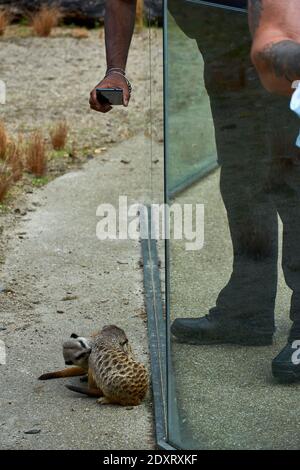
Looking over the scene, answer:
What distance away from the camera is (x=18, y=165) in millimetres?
7219

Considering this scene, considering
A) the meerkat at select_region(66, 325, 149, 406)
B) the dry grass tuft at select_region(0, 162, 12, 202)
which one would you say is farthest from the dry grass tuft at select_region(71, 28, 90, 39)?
the meerkat at select_region(66, 325, 149, 406)

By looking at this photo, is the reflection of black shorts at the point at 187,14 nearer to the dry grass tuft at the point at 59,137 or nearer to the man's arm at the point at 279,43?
the man's arm at the point at 279,43

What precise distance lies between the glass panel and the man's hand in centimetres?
24

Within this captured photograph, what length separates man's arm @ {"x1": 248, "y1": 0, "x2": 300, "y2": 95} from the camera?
8.28ft

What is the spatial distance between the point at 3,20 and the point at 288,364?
8.32 meters

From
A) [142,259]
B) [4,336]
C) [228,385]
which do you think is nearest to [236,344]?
[228,385]

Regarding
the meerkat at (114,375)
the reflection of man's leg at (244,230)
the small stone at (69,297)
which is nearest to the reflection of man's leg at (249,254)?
the reflection of man's leg at (244,230)

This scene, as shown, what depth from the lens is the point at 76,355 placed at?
4305 mm

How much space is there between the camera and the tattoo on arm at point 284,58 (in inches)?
98.9

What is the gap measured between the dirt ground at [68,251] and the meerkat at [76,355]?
0.16 ft

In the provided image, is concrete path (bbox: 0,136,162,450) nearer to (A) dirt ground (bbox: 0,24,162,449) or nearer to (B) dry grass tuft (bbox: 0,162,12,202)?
(A) dirt ground (bbox: 0,24,162,449)

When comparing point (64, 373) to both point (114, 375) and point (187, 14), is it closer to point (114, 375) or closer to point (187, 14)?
point (114, 375)

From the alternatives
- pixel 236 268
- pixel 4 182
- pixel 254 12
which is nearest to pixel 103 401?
pixel 236 268

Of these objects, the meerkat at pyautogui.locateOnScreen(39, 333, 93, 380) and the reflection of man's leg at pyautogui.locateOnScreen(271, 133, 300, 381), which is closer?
the reflection of man's leg at pyautogui.locateOnScreen(271, 133, 300, 381)
